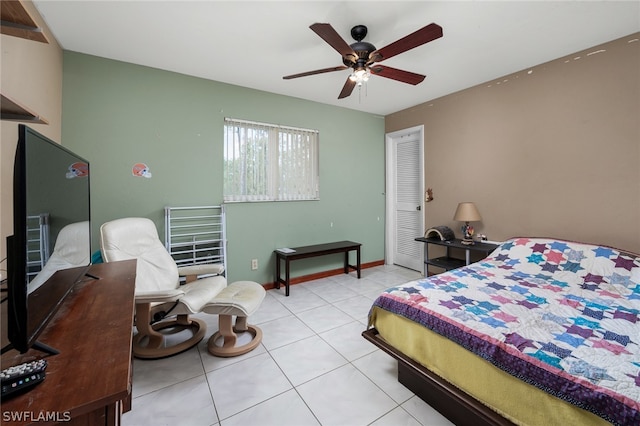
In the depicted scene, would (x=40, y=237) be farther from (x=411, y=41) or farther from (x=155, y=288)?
(x=411, y=41)

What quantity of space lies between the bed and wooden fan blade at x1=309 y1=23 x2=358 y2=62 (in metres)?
1.80

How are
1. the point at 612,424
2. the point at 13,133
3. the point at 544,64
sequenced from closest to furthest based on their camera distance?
1. the point at 612,424
2. the point at 13,133
3. the point at 544,64

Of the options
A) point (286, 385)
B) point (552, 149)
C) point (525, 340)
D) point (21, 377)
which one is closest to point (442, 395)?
point (525, 340)

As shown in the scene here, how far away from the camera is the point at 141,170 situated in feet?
9.23

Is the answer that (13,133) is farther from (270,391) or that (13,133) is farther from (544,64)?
(544,64)

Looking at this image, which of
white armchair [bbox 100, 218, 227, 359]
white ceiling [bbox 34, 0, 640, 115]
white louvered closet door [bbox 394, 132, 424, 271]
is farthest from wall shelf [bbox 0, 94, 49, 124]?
white louvered closet door [bbox 394, 132, 424, 271]

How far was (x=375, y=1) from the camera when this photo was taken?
189cm

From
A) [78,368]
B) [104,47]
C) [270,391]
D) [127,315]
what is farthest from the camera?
[104,47]

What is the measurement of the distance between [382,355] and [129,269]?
1.97m

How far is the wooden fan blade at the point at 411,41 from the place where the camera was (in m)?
1.68

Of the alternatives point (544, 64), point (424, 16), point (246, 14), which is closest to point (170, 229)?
point (246, 14)

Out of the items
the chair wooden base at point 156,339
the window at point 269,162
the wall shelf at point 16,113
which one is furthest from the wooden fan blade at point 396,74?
the chair wooden base at point 156,339

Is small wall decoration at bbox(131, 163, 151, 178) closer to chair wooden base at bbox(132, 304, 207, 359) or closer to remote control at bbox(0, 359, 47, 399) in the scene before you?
chair wooden base at bbox(132, 304, 207, 359)

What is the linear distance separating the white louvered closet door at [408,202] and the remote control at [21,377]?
4.17m
